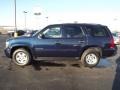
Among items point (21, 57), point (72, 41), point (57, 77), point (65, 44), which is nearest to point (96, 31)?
point (72, 41)

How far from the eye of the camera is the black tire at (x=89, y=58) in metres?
11.4

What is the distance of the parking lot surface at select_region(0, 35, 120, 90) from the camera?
24.9ft

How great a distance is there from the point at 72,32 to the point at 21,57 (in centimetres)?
240

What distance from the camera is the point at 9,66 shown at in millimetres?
11352

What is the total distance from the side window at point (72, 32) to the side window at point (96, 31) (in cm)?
39

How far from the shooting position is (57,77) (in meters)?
8.98

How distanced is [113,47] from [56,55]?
245 centimetres

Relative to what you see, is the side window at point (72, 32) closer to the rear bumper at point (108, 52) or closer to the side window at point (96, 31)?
the side window at point (96, 31)

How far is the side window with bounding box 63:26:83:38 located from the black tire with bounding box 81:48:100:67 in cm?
77

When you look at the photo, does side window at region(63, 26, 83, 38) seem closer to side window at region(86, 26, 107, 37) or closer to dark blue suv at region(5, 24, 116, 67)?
dark blue suv at region(5, 24, 116, 67)

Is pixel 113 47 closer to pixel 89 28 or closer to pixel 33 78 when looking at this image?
pixel 89 28

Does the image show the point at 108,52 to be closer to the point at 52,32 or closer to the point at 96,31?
the point at 96,31

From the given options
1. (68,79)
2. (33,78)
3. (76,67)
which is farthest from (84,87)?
(76,67)

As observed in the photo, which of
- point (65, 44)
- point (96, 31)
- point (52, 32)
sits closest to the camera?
point (65, 44)
